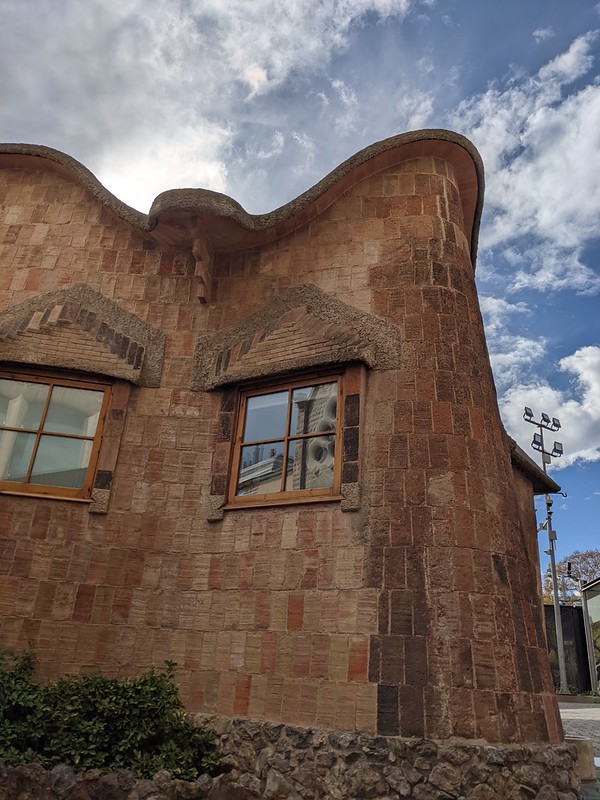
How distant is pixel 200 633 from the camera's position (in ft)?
19.2

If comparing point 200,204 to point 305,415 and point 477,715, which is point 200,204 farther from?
point 477,715

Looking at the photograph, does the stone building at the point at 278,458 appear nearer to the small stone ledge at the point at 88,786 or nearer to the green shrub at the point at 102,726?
the green shrub at the point at 102,726

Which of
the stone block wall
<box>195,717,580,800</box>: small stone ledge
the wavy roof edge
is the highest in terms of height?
the wavy roof edge

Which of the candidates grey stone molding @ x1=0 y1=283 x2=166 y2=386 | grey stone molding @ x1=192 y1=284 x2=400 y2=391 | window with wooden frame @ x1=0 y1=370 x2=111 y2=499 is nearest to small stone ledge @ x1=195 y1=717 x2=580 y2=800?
window with wooden frame @ x1=0 y1=370 x2=111 y2=499

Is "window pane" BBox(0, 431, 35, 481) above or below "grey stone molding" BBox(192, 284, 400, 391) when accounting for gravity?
below

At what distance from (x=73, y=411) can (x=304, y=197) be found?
344cm

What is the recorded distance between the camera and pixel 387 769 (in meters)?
4.68

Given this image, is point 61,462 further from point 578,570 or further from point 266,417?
point 578,570

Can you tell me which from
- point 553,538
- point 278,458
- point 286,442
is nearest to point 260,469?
point 278,458

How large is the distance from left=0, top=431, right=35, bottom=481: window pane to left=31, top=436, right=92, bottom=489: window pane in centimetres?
10

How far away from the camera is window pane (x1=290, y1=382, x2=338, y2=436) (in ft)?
20.6

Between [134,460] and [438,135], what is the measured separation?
4830mm

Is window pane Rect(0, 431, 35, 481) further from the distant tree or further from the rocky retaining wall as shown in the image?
the distant tree

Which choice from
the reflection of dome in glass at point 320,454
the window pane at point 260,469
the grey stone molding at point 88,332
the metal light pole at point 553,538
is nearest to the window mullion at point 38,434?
the grey stone molding at point 88,332
